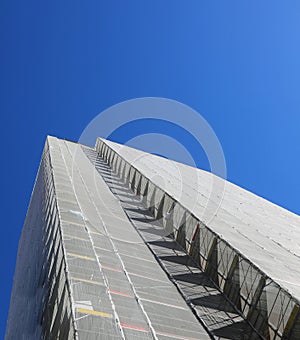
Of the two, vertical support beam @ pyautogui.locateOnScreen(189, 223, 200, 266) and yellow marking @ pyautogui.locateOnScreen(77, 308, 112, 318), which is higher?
vertical support beam @ pyautogui.locateOnScreen(189, 223, 200, 266)

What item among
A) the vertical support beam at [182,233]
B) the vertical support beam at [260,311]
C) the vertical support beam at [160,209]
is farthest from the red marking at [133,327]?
the vertical support beam at [160,209]

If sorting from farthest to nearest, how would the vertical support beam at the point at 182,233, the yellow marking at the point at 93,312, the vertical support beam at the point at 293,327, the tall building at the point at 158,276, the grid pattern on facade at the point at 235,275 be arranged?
the vertical support beam at the point at 182,233 → the grid pattern on facade at the point at 235,275 → the vertical support beam at the point at 293,327 → the tall building at the point at 158,276 → the yellow marking at the point at 93,312

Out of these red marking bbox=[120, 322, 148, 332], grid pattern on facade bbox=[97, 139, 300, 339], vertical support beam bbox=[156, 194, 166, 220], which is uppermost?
vertical support beam bbox=[156, 194, 166, 220]

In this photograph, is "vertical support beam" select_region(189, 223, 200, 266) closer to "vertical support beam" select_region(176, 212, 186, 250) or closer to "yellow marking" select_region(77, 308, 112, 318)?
"vertical support beam" select_region(176, 212, 186, 250)

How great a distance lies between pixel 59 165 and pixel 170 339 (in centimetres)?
2461

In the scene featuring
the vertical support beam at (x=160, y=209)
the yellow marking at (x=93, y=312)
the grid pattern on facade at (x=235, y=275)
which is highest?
the vertical support beam at (x=160, y=209)

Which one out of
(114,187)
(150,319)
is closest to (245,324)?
(150,319)

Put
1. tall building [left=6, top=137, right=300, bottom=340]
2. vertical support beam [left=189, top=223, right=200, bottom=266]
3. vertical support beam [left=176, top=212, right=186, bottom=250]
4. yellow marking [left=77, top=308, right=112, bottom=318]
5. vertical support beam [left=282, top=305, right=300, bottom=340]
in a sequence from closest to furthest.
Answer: yellow marking [left=77, top=308, right=112, bottom=318] → tall building [left=6, top=137, right=300, bottom=340] → vertical support beam [left=282, top=305, right=300, bottom=340] → vertical support beam [left=189, top=223, right=200, bottom=266] → vertical support beam [left=176, top=212, right=186, bottom=250]

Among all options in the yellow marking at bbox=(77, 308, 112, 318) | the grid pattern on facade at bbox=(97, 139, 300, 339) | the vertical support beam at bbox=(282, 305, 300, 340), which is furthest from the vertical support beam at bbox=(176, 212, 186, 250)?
the yellow marking at bbox=(77, 308, 112, 318)

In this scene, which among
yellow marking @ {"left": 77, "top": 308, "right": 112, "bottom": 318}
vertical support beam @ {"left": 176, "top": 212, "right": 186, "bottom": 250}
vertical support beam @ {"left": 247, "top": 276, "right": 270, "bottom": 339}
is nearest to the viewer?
yellow marking @ {"left": 77, "top": 308, "right": 112, "bottom": 318}

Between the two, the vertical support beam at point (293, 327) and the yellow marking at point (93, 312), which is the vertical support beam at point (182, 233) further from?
the yellow marking at point (93, 312)

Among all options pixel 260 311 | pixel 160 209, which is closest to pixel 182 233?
pixel 160 209

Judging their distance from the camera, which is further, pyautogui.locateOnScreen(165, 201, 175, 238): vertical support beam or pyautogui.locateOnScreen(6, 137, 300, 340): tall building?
pyautogui.locateOnScreen(165, 201, 175, 238): vertical support beam

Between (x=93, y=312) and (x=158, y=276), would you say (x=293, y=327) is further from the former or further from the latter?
(x=93, y=312)
